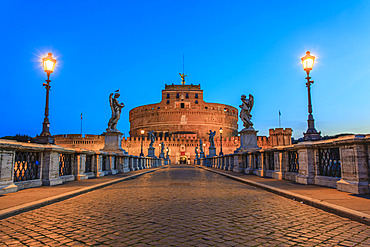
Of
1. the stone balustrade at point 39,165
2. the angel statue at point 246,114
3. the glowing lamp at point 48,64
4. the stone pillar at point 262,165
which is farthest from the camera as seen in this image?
the angel statue at point 246,114

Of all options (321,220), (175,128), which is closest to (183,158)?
(175,128)

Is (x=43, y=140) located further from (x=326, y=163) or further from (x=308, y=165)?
(x=326, y=163)

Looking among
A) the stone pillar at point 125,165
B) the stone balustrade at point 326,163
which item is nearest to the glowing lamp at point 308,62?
the stone balustrade at point 326,163

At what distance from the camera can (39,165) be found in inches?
353

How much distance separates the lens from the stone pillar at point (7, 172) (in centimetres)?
695

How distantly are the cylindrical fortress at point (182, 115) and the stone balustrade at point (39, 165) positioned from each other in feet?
291

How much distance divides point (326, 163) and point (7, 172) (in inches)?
334

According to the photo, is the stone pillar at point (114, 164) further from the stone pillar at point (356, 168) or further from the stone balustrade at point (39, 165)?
the stone pillar at point (356, 168)

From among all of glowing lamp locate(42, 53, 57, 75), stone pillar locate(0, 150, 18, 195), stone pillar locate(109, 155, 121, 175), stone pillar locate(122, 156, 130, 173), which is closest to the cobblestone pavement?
stone pillar locate(0, 150, 18, 195)

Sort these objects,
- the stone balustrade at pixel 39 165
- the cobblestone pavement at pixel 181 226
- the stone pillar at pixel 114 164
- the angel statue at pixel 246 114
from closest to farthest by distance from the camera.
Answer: the cobblestone pavement at pixel 181 226
the stone balustrade at pixel 39 165
the stone pillar at pixel 114 164
the angel statue at pixel 246 114

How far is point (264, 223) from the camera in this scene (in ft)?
14.6

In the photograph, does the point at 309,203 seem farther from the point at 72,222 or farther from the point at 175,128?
the point at 175,128

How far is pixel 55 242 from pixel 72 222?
1086 mm

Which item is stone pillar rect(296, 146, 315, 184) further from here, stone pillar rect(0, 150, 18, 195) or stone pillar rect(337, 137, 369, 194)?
stone pillar rect(0, 150, 18, 195)
